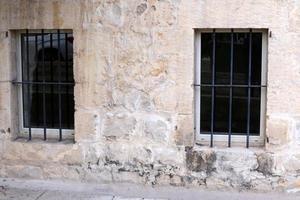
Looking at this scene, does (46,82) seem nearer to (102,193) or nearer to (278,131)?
(102,193)

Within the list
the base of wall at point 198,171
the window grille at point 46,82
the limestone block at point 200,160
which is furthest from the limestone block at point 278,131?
the window grille at point 46,82

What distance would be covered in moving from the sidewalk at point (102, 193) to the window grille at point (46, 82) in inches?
21.7

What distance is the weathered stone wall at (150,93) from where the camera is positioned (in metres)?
4.75

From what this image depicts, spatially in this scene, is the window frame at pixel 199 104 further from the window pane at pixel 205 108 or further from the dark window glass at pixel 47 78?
the dark window glass at pixel 47 78

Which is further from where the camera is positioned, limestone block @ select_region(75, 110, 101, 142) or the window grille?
the window grille

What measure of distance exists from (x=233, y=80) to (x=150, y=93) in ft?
2.83

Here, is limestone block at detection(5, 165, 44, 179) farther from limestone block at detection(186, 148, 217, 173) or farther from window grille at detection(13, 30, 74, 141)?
limestone block at detection(186, 148, 217, 173)

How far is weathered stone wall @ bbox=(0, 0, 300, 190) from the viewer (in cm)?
475

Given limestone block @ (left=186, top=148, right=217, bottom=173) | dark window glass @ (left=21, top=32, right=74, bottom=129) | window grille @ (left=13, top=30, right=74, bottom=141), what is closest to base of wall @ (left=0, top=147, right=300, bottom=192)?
limestone block @ (left=186, top=148, right=217, bottom=173)

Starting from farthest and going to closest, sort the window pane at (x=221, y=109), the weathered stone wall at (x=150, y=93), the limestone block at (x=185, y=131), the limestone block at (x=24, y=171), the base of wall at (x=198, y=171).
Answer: the limestone block at (x=24, y=171) < the window pane at (x=221, y=109) < the limestone block at (x=185, y=131) < the base of wall at (x=198, y=171) < the weathered stone wall at (x=150, y=93)

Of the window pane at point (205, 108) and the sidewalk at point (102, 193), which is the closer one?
the sidewalk at point (102, 193)

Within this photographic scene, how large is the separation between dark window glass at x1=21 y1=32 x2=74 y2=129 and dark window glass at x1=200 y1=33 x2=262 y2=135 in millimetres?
1477

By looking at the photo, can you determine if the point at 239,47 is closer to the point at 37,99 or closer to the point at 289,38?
the point at 289,38

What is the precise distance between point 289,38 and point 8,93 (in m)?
3.00
